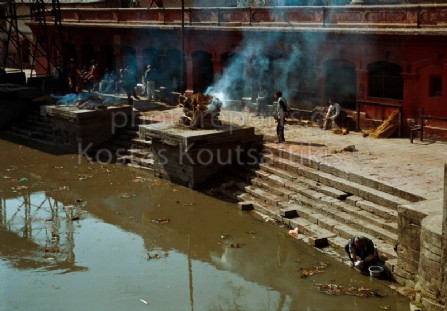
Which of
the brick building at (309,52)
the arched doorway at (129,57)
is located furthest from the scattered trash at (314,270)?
the arched doorway at (129,57)

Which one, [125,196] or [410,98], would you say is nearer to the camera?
[125,196]

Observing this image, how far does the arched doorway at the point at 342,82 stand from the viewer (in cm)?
2106

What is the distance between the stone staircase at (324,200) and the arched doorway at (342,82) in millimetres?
4940

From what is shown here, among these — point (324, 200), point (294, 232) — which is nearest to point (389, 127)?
point (324, 200)

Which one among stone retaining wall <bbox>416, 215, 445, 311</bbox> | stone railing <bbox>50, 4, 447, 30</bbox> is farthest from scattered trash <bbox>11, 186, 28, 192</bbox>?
stone retaining wall <bbox>416, 215, 445, 311</bbox>

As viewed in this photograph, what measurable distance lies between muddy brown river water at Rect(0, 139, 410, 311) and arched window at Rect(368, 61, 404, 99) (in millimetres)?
7011

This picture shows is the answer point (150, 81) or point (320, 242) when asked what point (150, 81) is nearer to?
point (150, 81)

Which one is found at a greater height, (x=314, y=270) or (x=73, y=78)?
(x=73, y=78)

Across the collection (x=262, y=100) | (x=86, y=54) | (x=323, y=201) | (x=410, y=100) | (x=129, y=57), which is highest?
(x=86, y=54)

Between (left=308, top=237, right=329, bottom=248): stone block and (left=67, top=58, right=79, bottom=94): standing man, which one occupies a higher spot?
(left=67, top=58, right=79, bottom=94): standing man

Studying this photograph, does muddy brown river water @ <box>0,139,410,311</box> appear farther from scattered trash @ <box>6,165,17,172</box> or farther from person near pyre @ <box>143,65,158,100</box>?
person near pyre @ <box>143,65,158,100</box>

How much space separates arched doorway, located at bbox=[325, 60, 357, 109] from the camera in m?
21.1

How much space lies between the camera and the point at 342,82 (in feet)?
70.1

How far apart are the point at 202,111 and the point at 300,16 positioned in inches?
234
